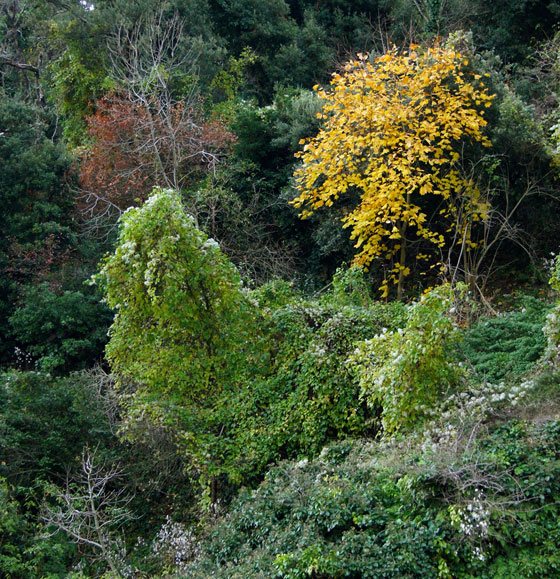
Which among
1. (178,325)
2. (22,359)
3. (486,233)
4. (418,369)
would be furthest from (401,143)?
(22,359)

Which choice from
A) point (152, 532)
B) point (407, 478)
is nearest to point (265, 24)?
point (152, 532)

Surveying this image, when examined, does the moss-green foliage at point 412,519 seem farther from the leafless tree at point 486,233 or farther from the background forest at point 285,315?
the leafless tree at point 486,233

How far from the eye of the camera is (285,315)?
10.8 meters

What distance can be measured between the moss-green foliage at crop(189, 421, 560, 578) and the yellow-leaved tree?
16.7ft

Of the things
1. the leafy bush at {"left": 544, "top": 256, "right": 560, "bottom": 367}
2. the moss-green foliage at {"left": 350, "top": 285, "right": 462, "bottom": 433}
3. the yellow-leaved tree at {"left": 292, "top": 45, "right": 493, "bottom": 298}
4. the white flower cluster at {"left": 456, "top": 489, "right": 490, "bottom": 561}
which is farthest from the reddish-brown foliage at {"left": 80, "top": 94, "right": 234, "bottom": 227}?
the white flower cluster at {"left": 456, "top": 489, "right": 490, "bottom": 561}

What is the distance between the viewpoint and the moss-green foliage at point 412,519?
6.89 metres

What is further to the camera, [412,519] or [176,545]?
[176,545]

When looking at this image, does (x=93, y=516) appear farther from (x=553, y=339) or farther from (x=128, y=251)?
(x=553, y=339)

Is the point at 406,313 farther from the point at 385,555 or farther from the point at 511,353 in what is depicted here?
the point at 385,555

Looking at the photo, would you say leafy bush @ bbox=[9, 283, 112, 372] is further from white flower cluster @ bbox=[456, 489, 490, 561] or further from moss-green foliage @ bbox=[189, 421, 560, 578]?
white flower cluster @ bbox=[456, 489, 490, 561]

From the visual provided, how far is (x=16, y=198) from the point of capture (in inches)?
648

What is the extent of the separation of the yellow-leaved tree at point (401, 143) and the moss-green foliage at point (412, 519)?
16.7ft

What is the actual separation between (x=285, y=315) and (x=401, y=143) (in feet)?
12.1

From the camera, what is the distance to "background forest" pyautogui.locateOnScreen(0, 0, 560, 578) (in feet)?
24.7
